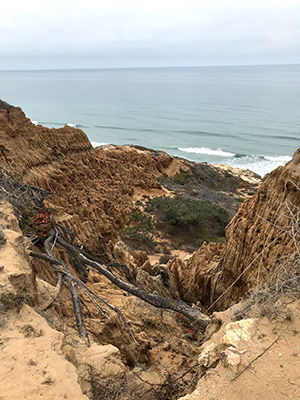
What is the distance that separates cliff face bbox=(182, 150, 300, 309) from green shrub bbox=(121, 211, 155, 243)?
7957 mm

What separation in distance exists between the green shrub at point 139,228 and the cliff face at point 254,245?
7957 mm

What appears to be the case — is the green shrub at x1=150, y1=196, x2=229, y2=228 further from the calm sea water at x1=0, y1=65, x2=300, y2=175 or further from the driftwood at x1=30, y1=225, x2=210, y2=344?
the calm sea water at x1=0, y1=65, x2=300, y2=175

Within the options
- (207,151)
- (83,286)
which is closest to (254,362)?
(83,286)

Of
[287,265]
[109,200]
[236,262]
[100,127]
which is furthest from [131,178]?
[100,127]

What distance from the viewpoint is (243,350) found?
3848 millimetres

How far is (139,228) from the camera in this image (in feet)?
64.6

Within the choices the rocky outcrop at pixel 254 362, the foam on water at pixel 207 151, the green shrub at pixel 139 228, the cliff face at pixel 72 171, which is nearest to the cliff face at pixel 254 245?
the rocky outcrop at pixel 254 362

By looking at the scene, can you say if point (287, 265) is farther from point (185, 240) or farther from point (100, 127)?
point (100, 127)

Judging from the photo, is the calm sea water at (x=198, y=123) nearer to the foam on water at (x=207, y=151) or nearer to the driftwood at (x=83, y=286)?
the foam on water at (x=207, y=151)

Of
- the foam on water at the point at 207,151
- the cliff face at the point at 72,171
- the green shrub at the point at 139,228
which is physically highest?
the cliff face at the point at 72,171

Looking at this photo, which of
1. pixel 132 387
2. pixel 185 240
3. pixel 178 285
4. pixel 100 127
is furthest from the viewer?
pixel 100 127

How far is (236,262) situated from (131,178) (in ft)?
62.5

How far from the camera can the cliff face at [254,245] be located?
6.80 m

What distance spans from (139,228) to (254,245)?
12162 millimetres
